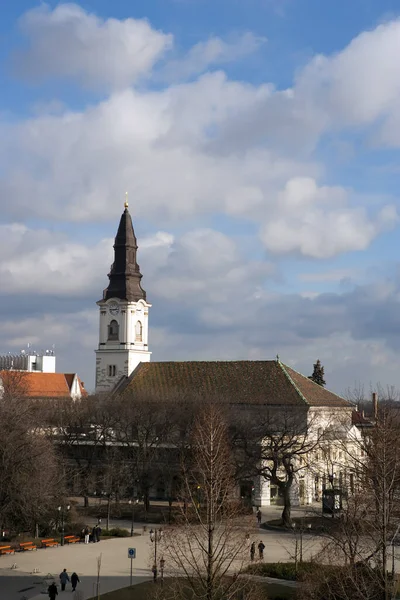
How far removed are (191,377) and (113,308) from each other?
12.4m

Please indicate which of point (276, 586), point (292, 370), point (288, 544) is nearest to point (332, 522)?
point (276, 586)

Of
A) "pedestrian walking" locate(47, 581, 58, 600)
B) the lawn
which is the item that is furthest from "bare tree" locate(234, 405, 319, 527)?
"pedestrian walking" locate(47, 581, 58, 600)

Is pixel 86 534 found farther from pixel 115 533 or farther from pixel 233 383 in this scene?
pixel 233 383

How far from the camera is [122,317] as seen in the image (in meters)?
83.8

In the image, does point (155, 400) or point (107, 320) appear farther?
→ point (107, 320)

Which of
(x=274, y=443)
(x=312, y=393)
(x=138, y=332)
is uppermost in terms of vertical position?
(x=138, y=332)

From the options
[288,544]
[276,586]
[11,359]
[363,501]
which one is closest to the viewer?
[363,501]

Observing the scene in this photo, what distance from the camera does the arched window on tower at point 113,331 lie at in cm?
8444

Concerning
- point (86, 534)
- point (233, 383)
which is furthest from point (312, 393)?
point (86, 534)

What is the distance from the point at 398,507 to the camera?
30.7 metres

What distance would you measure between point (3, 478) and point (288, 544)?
16396 millimetres

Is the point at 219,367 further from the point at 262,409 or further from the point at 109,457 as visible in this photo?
the point at 109,457

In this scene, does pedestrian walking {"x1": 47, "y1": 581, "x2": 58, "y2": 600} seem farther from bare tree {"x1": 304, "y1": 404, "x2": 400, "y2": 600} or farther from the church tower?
the church tower

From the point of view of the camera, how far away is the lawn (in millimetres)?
Result: 33188
